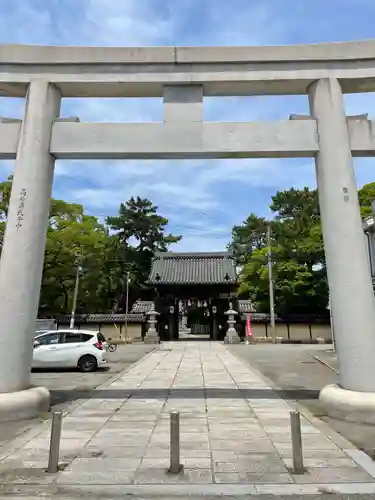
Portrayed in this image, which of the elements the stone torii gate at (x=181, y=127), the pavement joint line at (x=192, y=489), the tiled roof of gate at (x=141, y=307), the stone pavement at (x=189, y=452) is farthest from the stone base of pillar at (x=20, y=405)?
the tiled roof of gate at (x=141, y=307)

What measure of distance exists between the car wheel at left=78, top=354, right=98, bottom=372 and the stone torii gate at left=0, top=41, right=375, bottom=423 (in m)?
8.25

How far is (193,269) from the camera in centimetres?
4147

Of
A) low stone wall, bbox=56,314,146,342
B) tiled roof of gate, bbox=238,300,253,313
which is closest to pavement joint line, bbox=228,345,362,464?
low stone wall, bbox=56,314,146,342

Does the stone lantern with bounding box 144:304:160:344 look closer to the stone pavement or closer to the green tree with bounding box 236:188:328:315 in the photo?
the green tree with bounding box 236:188:328:315

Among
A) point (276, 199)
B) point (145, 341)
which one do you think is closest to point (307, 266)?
point (276, 199)

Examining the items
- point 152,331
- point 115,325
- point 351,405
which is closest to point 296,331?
point 152,331

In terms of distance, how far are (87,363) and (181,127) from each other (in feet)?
37.0

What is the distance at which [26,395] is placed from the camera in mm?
7516

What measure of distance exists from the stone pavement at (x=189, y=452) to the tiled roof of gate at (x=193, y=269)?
28.7 m

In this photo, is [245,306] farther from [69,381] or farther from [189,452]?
[189,452]

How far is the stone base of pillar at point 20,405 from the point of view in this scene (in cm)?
718

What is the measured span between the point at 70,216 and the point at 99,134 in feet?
108

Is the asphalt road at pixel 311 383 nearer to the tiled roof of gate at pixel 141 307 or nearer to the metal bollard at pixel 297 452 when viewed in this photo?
the metal bollard at pixel 297 452

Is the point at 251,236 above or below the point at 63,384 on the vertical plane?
above
